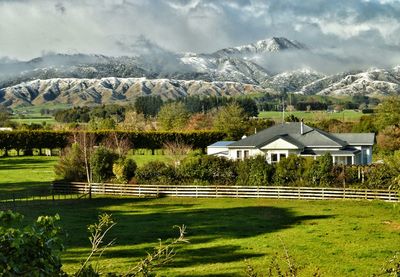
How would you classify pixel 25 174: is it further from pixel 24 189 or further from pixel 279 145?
pixel 279 145

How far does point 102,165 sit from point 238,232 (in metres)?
21.3

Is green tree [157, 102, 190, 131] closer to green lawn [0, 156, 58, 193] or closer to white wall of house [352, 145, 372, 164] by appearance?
green lawn [0, 156, 58, 193]

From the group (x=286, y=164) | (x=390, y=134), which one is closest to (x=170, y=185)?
(x=286, y=164)

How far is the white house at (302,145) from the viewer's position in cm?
5384

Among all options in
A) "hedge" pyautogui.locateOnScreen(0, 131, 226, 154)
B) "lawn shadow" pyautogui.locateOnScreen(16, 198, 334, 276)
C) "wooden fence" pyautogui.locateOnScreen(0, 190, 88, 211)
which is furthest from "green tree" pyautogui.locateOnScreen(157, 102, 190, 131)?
"lawn shadow" pyautogui.locateOnScreen(16, 198, 334, 276)

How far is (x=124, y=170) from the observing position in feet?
145

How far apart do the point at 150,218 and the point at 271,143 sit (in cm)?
2608

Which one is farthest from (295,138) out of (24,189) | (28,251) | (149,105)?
(149,105)

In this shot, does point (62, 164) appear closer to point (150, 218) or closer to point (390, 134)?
point (150, 218)

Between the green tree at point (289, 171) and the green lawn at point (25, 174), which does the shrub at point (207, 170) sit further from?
the green lawn at point (25, 174)

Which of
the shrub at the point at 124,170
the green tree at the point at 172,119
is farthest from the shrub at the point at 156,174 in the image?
the green tree at the point at 172,119

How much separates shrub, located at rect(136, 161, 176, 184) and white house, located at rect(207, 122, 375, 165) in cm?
1269

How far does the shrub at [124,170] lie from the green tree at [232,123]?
41.8 m

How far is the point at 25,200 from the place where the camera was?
3803 cm
